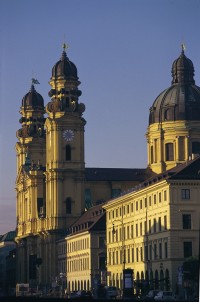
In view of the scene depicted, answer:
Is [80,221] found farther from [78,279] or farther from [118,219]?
[118,219]

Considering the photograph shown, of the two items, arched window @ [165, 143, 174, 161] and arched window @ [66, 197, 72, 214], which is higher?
arched window @ [165, 143, 174, 161]

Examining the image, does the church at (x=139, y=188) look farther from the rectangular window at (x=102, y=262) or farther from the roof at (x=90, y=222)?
the rectangular window at (x=102, y=262)

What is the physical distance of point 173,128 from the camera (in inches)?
6767

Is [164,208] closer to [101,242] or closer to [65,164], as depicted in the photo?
[101,242]

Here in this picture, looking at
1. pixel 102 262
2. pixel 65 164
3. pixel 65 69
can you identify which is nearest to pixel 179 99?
pixel 65 164

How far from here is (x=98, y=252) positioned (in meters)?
160

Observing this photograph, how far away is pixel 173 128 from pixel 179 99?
18.6 ft

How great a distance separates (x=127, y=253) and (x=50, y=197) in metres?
48.6

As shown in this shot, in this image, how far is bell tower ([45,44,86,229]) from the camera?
18412 centimetres

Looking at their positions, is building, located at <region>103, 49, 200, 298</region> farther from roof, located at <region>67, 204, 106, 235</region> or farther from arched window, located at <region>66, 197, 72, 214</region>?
arched window, located at <region>66, 197, 72, 214</region>

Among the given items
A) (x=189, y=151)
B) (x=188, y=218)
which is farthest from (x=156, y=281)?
(x=189, y=151)

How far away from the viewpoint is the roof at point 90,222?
160 metres

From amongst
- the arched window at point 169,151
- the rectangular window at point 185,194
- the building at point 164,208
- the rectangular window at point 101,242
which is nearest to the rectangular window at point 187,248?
the building at point 164,208

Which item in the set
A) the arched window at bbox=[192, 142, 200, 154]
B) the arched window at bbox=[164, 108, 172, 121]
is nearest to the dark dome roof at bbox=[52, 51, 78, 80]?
the arched window at bbox=[164, 108, 172, 121]
